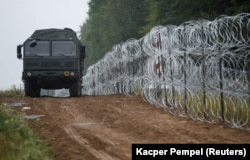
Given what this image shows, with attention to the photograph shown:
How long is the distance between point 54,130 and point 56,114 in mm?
2704

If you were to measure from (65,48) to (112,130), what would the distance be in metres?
10.7

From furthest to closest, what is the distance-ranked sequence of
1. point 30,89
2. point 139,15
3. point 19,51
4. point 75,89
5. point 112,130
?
point 139,15
point 30,89
point 75,89
point 19,51
point 112,130

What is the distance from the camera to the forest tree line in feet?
81.7

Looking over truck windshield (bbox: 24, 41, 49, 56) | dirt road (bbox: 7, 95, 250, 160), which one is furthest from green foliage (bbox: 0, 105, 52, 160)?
truck windshield (bbox: 24, 41, 49, 56)

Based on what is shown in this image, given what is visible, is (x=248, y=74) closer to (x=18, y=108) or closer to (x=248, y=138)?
(x=248, y=138)

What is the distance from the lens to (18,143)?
805 centimetres

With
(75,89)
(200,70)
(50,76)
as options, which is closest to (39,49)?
(50,76)

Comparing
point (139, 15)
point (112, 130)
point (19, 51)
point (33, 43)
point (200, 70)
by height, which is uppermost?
point (139, 15)

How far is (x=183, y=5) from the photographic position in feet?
93.1

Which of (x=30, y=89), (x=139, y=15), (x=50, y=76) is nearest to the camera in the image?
(x=50, y=76)

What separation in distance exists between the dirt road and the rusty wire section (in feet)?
1.41

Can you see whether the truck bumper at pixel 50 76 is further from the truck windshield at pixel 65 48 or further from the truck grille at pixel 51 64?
the truck windshield at pixel 65 48

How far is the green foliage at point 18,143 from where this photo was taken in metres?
7.06

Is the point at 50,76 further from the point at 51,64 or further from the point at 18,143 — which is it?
the point at 18,143
